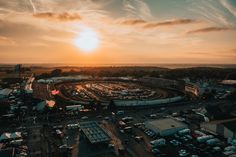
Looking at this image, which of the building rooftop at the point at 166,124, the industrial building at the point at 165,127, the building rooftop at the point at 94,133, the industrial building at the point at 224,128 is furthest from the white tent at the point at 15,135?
the industrial building at the point at 224,128

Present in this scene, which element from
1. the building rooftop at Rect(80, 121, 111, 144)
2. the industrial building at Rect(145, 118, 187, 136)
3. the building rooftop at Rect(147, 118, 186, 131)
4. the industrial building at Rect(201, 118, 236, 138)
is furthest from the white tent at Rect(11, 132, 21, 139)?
the industrial building at Rect(201, 118, 236, 138)

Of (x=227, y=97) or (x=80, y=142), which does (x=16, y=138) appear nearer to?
(x=80, y=142)

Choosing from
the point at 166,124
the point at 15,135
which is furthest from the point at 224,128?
the point at 15,135

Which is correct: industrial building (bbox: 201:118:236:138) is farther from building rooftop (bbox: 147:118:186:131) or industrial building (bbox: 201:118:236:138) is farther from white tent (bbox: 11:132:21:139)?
white tent (bbox: 11:132:21:139)

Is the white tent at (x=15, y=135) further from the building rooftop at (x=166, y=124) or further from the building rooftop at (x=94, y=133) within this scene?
the building rooftop at (x=166, y=124)

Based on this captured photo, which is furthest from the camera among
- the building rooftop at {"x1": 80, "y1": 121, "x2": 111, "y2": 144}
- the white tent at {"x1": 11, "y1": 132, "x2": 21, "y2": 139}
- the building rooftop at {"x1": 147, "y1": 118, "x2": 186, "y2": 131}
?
the building rooftop at {"x1": 147, "y1": 118, "x2": 186, "y2": 131}

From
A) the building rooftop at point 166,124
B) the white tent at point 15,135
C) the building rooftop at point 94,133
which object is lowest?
the white tent at point 15,135

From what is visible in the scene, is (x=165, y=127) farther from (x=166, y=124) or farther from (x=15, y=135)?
(x=15, y=135)

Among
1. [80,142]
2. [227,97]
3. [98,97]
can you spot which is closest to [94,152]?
[80,142]

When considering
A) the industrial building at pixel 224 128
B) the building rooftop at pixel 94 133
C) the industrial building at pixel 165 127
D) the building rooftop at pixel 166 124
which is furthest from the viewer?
the building rooftop at pixel 166 124
